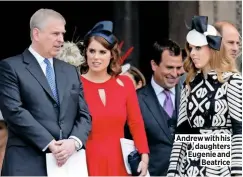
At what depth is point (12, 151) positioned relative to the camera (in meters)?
5.78

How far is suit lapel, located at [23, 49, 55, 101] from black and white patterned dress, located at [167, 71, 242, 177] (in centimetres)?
102

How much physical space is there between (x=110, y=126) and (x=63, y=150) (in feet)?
2.43

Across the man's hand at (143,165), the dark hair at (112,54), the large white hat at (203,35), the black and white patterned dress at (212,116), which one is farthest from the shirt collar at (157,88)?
the black and white patterned dress at (212,116)

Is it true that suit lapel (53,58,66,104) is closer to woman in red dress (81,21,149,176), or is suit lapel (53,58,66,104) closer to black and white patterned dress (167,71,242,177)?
woman in red dress (81,21,149,176)

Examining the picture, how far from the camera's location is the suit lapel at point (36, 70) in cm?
582

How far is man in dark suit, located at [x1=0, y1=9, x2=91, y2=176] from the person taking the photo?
5.71m

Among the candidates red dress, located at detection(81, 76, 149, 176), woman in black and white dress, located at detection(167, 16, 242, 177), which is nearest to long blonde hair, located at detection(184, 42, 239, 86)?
woman in black and white dress, located at detection(167, 16, 242, 177)

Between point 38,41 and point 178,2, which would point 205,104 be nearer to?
point 38,41

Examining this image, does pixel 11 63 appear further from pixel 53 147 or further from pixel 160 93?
pixel 160 93

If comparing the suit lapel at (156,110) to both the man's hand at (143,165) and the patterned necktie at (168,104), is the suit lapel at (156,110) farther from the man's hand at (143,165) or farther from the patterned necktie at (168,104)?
the man's hand at (143,165)

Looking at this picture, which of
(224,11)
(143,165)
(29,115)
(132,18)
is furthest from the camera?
(132,18)

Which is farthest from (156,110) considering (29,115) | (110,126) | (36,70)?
(29,115)

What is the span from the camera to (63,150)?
573 centimetres

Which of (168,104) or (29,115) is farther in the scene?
(168,104)
